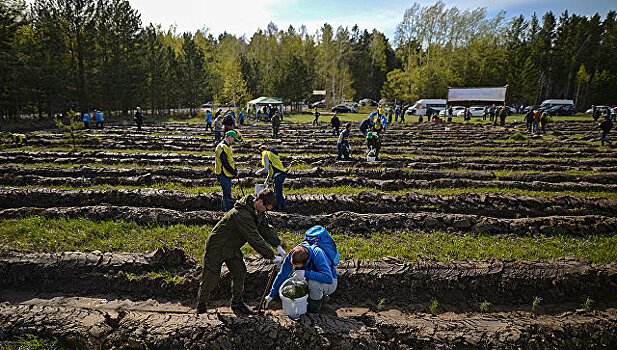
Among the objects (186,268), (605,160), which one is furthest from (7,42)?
(605,160)

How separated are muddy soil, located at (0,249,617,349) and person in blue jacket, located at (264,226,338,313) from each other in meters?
0.29

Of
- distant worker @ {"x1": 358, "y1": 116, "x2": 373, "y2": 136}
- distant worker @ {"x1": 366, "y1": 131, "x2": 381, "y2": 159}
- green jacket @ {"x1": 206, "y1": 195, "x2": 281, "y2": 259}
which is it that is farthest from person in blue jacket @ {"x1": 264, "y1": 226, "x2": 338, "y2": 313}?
distant worker @ {"x1": 358, "y1": 116, "x2": 373, "y2": 136}

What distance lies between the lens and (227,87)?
3900 centimetres

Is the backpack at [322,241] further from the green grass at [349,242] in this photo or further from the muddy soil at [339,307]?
the green grass at [349,242]

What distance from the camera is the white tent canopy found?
33.0 m

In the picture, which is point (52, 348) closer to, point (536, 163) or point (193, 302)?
point (193, 302)

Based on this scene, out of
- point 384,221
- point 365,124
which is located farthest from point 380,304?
point 365,124

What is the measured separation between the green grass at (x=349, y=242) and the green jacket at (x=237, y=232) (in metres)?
1.86

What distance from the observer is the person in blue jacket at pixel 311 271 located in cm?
390

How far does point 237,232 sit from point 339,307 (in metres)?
2.03

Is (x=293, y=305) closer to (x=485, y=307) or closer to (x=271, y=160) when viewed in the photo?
(x=485, y=307)

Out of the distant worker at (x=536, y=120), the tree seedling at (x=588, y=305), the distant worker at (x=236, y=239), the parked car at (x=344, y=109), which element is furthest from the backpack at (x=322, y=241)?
the parked car at (x=344, y=109)

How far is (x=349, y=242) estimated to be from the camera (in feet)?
20.3

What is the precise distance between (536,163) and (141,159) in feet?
55.6
